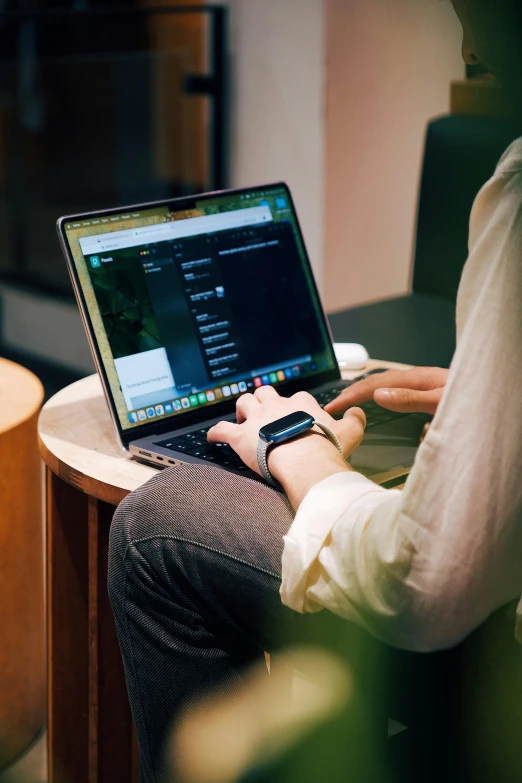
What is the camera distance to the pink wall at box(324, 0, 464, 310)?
2814 millimetres

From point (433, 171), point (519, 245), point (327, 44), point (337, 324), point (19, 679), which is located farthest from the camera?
point (327, 44)

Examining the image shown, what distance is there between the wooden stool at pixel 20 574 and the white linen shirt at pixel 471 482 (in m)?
0.83

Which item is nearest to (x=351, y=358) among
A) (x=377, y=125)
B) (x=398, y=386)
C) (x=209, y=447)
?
(x=398, y=386)

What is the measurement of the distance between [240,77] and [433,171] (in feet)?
3.14

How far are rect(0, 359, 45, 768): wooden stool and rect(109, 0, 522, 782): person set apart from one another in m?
0.50

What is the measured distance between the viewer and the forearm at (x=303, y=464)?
0.87 m

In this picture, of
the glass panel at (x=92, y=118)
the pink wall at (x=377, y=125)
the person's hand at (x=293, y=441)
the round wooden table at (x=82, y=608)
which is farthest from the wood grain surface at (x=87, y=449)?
the glass panel at (x=92, y=118)

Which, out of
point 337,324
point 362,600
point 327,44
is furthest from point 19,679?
point 327,44

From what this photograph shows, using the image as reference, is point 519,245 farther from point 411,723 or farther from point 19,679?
point 19,679

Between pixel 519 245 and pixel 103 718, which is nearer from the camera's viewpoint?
pixel 519 245

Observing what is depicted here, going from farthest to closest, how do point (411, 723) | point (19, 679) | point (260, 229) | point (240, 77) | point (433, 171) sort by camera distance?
point (240, 77), point (433, 171), point (19, 679), point (260, 229), point (411, 723)

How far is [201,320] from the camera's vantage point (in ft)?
4.00

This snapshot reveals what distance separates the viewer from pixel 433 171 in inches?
100

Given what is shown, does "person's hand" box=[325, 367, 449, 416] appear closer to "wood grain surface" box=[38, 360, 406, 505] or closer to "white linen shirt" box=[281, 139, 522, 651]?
"wood grain surface" box=[38, 360, 406, 505]
